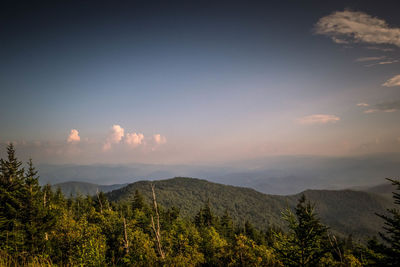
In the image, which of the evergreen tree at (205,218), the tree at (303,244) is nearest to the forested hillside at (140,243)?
the tree at (303,244)

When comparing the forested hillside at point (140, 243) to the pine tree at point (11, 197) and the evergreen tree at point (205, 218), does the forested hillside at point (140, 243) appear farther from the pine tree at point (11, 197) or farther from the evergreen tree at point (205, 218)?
the evergreen tree at point (205, 218)

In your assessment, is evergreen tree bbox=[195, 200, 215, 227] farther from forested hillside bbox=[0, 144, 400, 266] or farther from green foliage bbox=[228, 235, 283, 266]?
green foliage bbox=[228, 235, 283, 266]

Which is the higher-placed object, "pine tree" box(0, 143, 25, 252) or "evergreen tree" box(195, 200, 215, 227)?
"pine tree" box(0, 143, 25, 252)

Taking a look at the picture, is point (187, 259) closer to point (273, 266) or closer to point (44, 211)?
point (273, 266)

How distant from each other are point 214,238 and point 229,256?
8.29 meters

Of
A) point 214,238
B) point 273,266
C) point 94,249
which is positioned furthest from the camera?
point 214,238

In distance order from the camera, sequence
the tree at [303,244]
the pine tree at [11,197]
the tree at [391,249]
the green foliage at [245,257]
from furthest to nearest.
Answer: the pine tree at [11,197]
the green foliage at [245,257]
the tree at [303,244]
the tree at [391,249]

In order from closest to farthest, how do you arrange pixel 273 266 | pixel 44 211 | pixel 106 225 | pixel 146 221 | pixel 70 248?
1. pixel 273 266
2. pixel 70 248
3. pixel 44 211
4. pixel 106 225
5. pixel 146 221

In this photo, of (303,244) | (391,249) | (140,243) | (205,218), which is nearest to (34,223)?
(140,243)

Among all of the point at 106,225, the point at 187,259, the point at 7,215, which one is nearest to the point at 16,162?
the point at 7,215

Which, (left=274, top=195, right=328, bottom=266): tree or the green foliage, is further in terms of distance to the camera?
the green foliage

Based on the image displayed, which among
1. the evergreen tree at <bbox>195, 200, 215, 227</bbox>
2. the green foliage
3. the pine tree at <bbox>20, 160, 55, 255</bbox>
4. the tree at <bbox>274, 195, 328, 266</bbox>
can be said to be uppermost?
the tree at <bbox>274, 195, 328, 266</bbox>

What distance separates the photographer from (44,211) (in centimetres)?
2456

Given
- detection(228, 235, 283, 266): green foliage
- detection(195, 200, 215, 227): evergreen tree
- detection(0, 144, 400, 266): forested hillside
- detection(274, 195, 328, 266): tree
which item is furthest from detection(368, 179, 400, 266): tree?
detection(195, 200, 215, 227): evergreen tree
